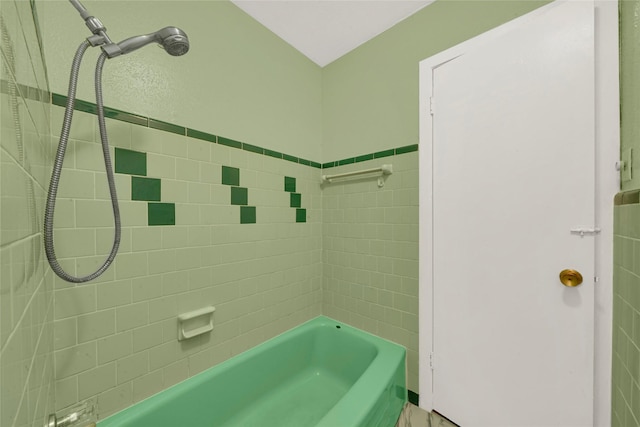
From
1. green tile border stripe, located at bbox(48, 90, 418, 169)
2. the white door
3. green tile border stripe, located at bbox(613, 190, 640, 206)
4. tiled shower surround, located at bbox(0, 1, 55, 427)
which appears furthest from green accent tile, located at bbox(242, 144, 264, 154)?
green tile border stripe, located at bbox(613, 190, 640, 206)

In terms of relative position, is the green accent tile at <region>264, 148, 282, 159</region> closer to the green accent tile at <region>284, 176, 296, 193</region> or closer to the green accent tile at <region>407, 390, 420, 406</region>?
the green accent tile at <region>284, 176, 296, 193</region>

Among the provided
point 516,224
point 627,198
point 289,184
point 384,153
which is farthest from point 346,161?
point 627,198

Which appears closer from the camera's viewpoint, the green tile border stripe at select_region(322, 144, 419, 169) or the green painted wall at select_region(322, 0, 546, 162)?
the green painted wall at select_region(322, 0, 546, 162)

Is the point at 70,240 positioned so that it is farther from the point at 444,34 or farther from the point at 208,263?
the point at 444,34

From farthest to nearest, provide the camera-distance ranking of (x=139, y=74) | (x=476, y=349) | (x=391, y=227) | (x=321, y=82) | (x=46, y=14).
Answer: (x=321, y=82), (x=391, y=227), (x=476, y=349), (x=139, y=74), (x=46, y=14)

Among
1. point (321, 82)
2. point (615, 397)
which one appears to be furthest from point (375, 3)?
point (615, 397)

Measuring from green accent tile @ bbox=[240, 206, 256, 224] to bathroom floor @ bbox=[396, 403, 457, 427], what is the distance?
1276 mm

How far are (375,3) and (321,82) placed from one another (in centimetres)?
60

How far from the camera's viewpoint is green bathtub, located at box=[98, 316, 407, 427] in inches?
37.0

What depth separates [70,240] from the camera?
2.63ft

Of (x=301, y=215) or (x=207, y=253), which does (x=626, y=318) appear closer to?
(x=301, y=215)

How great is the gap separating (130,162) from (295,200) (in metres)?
0.87

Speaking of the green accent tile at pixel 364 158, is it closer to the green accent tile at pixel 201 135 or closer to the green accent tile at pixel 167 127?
the green accent tile at pixel 201 135

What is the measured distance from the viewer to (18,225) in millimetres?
381
